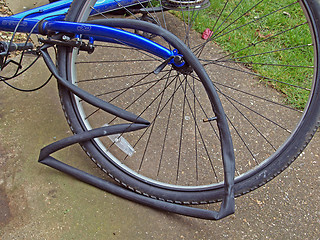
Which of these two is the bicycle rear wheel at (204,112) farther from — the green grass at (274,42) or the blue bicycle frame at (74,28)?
the blue bicycle frame at (74,28)

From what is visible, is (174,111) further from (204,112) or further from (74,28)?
(74,28)

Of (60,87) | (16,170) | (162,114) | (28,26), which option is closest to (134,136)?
(162,114)

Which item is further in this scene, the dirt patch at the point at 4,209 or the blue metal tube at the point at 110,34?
the dirt patch at the point at 4,209

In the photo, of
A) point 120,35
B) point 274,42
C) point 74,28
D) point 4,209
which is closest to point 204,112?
point 120,35

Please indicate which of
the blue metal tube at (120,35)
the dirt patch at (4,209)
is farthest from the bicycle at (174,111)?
the dirt patch at (4,209)

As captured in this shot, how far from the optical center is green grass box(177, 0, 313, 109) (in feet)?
7.84

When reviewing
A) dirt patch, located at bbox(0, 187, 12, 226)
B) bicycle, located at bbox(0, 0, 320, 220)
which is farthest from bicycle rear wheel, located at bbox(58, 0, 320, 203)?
dirt patch, located at bbox(0, 187, 12, 226)

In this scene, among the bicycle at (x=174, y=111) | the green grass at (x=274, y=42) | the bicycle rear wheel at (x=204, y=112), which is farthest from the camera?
the green grass at (x=274, y=42)

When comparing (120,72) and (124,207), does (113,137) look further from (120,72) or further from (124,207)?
(120,72)

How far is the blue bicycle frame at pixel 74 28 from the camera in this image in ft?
4.85

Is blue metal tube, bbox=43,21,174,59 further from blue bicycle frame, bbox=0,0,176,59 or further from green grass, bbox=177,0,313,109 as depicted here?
green grass, bbox=177,0,313,109

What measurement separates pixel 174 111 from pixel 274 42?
3.65 feet

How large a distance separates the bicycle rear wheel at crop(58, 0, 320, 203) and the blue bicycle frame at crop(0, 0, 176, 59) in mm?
112

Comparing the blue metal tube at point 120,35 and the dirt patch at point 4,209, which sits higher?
the blue metal tube at point 120,35
